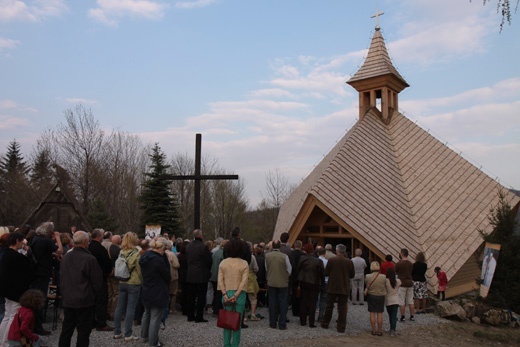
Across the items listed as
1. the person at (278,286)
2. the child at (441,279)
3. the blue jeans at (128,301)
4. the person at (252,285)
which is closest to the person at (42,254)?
the blue jeans at (128,301)

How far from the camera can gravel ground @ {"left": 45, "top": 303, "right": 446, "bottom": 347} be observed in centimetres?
705

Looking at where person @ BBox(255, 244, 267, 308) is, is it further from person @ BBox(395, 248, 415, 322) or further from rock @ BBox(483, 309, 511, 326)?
rock @ BBox(483, 309, 511, 326)

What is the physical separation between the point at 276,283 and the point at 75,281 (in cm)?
420

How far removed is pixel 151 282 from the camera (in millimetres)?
6504

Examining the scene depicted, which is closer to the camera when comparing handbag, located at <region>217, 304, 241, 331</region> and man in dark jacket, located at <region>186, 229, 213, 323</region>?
handbag, located at <region>217, 304, 241, 331</region>

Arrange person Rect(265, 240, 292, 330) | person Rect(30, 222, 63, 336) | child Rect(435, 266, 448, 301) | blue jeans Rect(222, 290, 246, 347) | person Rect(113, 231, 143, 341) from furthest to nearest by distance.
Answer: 1. child Rect(435, 266, 448, 301)
2. person Rect(265, 240, 292, 330)
3. person Rect(113, 231, 143, 341)
4. person Rect(30, 222, 63, 336)
5. blue jeans Rect(222, 290, 246, 347)

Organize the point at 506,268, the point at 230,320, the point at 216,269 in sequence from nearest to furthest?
the point at 230,320 → the point at 216,269 → the point at 506,268

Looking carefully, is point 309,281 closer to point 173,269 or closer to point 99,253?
point 173,269

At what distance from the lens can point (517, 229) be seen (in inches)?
520

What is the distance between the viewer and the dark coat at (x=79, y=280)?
17.5 feet

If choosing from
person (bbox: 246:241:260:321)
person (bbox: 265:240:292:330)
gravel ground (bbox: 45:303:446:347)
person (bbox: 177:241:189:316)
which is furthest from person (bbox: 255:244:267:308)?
person (bbox: 177:241:189:316)

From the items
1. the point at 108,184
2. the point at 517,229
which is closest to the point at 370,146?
the point at 517,229

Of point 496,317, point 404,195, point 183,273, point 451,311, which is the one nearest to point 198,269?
point 183,273

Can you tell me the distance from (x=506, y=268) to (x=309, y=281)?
22.9ft
